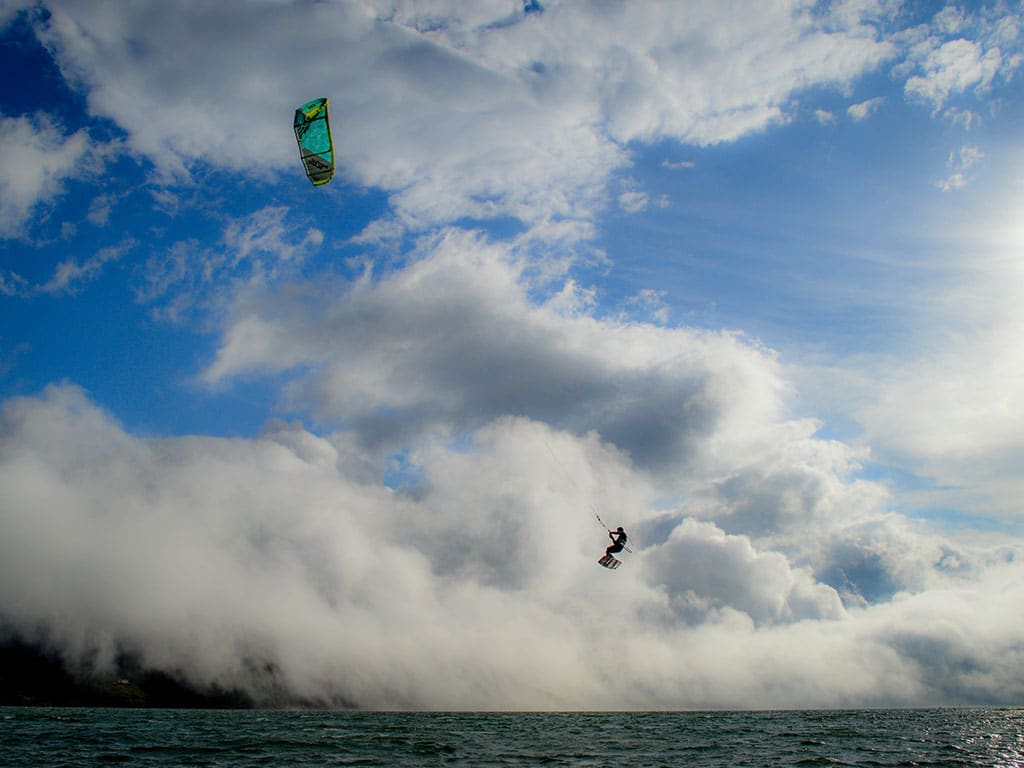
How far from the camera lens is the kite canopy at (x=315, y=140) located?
149 ft

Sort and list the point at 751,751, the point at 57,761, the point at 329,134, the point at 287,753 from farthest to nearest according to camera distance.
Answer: the point at 751,751, the point at 287,753, the point at 329,134, the point at 57,761

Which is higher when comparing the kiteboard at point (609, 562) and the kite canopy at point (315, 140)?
the kite canopy at point (315, 140)

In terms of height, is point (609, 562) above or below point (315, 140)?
below

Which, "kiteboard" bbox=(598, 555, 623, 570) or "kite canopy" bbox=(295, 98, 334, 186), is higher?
"kite canopy" bbox=(295, 98, 334, 186)

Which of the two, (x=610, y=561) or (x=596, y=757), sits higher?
(x=610, y=561)

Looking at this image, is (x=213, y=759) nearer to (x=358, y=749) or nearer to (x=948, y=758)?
(x=358, y=749)

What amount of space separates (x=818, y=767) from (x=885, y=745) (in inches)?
1068

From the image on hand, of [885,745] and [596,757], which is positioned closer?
[596,757]

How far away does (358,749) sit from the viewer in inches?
2183

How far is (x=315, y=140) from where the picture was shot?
4538cm

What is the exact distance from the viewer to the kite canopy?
149 feet

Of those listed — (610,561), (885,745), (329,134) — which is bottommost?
(885,745)

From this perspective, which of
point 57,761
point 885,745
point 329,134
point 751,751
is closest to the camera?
point 57,761

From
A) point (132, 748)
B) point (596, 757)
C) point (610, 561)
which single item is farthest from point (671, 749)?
point (132, 748)
